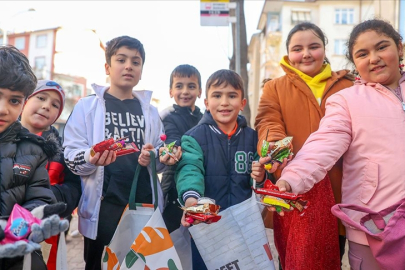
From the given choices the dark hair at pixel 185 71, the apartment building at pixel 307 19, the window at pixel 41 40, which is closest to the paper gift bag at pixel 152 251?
the dark hair at pixel 185 71

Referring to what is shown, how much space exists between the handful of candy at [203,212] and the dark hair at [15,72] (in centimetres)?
109

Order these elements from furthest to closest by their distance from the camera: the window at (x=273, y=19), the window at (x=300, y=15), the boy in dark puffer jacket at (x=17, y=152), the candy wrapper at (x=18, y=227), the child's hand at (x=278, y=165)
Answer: the window at (x=273, y=19), the window at (x=300, y=15), the child's hand at (x=278, y=165), the boy in dark puffer jacket at (x=17, y=152), the candy wrapper at (x=18, y=227)

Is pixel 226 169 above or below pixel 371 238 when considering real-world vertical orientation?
Result: above

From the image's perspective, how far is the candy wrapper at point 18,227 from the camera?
1367mm

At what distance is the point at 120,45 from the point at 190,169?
3.86ft

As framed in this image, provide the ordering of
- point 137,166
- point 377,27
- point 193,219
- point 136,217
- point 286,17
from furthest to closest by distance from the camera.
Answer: point 286,17, point 137,166, point 136,217, point 377,27, point 193,219

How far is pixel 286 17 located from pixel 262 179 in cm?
3529

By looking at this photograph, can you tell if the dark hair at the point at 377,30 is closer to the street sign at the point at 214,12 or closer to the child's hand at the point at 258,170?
the child's hand at the point at 258,170

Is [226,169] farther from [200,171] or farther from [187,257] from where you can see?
[187,257]

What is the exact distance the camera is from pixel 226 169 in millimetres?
2523

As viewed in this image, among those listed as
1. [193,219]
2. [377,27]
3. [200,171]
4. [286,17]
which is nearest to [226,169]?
[200,171]

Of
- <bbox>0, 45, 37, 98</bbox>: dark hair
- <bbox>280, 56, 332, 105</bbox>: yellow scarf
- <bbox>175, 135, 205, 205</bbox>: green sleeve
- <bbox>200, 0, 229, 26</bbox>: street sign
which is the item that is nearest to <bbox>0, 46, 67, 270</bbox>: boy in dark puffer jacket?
<bbox>0, 45, 37, 98</bbox>: dark hair

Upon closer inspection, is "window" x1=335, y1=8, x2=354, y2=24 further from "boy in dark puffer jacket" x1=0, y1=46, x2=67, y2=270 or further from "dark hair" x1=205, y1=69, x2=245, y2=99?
"boy in dark puffer jacket" x1=0, y1=46, x2=67, y2=270

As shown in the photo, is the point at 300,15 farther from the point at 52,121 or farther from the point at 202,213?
the point at 202,213
